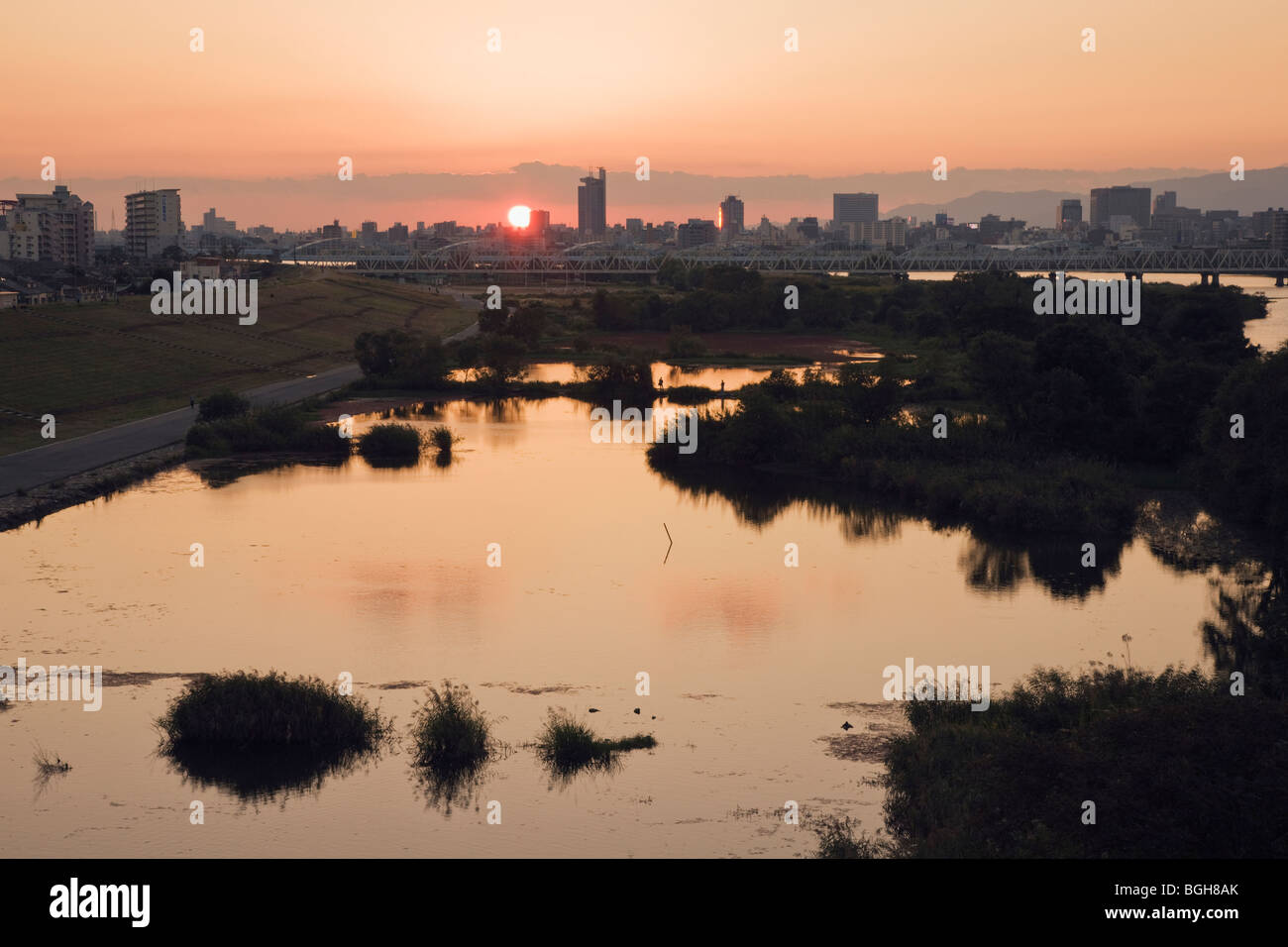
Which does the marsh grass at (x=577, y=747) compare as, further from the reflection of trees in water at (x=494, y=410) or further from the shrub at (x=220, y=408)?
the reflection of trees in water at (x=494, y=410)

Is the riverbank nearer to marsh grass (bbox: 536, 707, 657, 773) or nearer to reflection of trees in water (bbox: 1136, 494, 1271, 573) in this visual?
marsh grass (bbox: 536, 707, 657, 773)

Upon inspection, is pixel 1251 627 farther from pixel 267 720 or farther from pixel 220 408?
pixel 220 408

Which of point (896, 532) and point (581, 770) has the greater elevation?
point (896, 532)

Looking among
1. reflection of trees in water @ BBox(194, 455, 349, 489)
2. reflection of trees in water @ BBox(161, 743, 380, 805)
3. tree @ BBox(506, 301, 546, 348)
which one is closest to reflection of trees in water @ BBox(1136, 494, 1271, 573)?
reflection of trees in water @ BBox(161, 743, 380, 805)

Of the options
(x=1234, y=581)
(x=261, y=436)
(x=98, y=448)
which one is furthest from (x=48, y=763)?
(x=261, y=436)

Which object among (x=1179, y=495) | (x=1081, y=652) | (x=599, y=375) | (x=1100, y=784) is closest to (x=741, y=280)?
(x=599, y=375)
